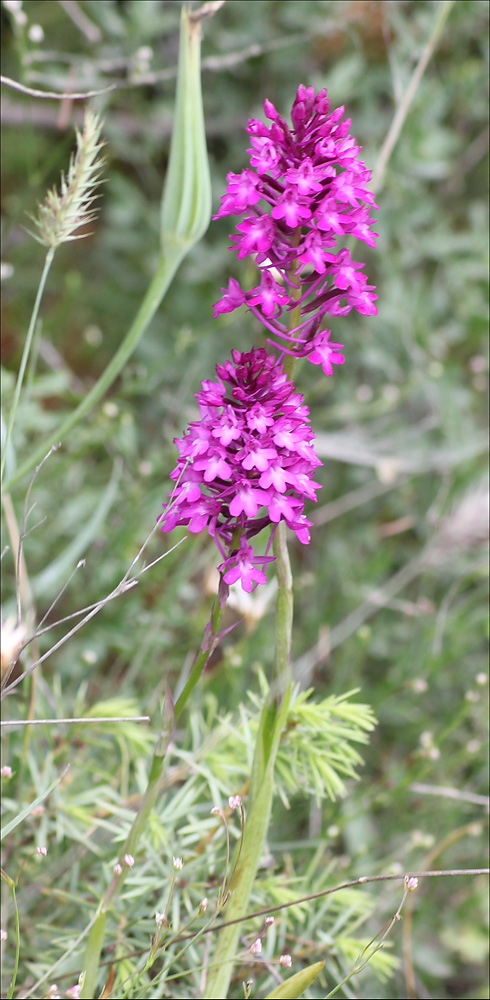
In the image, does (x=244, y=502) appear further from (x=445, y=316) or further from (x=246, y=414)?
(x=445, y=316)

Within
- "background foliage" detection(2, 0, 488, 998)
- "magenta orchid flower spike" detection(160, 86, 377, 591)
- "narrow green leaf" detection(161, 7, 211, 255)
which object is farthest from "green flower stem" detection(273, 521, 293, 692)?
"narrow green leaf" detection(161, 7, 211, 255)

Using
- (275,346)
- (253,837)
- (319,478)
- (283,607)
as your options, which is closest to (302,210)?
(275,346)

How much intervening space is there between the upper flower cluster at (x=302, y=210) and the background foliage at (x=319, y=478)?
441mm

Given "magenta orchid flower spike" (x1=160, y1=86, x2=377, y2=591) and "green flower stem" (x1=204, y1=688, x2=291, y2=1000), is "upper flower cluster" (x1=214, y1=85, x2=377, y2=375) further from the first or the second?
"green flower stem" (x1=204, y1=688, x2=291, y2=1000)

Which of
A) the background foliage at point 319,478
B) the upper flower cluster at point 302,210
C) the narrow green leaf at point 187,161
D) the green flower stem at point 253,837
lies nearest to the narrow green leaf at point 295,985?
the green flower stem at point 253,837

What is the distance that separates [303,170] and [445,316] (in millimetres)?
1073

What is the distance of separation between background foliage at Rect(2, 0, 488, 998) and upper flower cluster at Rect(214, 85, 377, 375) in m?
0.44

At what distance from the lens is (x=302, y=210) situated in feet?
1.69

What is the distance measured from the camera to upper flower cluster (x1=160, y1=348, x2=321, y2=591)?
52cm

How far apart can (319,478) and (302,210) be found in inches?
38.7

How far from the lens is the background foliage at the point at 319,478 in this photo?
91 centimetres

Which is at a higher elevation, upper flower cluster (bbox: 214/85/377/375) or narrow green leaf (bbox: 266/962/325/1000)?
upper flower cluster (bbox: 214/85/377/375)

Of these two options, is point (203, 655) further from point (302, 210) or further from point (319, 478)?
point (319, 478)

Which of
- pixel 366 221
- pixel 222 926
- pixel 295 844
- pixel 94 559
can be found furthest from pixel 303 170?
pixel 94 559
